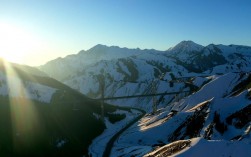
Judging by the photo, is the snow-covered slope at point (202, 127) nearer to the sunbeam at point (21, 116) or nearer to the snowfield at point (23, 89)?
the sunbeam at point (21, 116)

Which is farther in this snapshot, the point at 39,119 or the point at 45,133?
the point at 39,119

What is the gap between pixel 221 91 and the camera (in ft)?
451

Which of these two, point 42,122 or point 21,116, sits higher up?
point 21,116

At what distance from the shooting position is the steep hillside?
94562mm

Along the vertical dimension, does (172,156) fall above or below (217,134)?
above

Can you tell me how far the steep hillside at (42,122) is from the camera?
94562mm

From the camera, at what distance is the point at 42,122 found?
112 m

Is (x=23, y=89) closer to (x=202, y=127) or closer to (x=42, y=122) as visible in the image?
(x=42, y=122)

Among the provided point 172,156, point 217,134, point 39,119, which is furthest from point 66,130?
point 172,156

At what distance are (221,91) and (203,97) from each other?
23.6 feet

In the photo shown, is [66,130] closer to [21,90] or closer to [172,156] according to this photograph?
[21,90]

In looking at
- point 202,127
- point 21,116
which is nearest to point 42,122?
point 21,116

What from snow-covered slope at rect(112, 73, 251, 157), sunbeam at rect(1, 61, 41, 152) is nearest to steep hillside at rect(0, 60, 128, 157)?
sunbeam at rect(1, 61, 41, 152)

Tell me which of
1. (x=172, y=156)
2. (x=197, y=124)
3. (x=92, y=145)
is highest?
(x=172, y=156)
